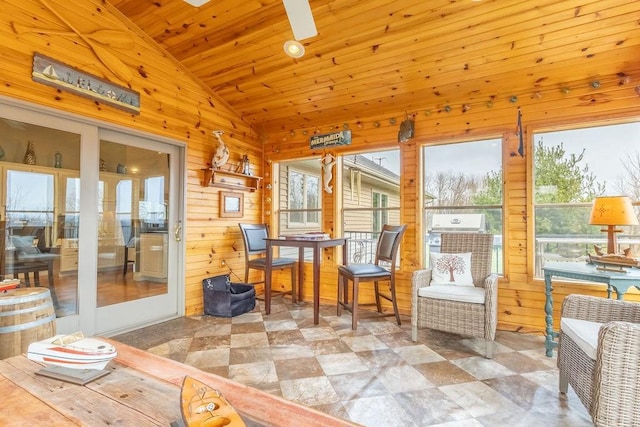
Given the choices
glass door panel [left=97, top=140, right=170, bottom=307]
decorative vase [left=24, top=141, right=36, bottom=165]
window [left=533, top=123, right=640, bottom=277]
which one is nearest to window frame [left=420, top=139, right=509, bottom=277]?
window [left=533, top=123, right=640, bottom=277]

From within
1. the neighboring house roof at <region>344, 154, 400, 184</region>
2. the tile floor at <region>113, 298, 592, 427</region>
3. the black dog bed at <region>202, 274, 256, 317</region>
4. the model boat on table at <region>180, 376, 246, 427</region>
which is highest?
the neighboring house roof at <region>344, 154, 400, 184</region>

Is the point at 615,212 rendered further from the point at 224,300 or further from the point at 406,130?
the point at 224,300

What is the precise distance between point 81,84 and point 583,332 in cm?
400

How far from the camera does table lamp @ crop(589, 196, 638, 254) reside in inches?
94.6

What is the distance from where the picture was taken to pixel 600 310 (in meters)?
1.91

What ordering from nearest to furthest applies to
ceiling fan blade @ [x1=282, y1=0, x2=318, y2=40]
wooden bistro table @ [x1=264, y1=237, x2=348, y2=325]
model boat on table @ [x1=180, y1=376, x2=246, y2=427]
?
model boat on table @ [x1=180, y1=376, x2=246, y2=427] → ceiling fan blade @ [x1=282, y1=0, x2=318, y2=40] → wooden bistro table @ [x1=264, y1=237, x2=348, y2=325]

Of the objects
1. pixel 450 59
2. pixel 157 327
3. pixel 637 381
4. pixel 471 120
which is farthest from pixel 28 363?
pixel 471 120

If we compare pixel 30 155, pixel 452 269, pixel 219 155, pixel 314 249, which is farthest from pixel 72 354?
pixel 219 155

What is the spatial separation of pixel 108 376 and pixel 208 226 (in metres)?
2.86

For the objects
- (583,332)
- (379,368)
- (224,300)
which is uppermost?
(583,332)

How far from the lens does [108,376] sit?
1160 mm

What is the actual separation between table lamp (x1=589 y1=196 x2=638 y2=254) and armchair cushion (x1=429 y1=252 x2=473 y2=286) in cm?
102

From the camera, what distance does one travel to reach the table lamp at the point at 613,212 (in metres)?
2.40

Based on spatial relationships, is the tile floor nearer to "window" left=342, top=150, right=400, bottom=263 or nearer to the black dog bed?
the black dog bed
